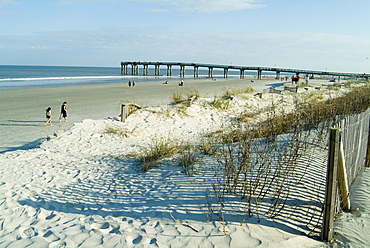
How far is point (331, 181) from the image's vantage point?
3.18 metres

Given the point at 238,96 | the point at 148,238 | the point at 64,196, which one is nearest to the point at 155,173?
the point at 64,196

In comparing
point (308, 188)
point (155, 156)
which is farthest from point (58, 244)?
point (308, 188)

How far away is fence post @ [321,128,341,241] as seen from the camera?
3.13 m

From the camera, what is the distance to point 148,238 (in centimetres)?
343

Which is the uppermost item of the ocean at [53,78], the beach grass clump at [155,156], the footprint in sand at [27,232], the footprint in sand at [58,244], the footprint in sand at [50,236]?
Result: the ocean at [53,78]

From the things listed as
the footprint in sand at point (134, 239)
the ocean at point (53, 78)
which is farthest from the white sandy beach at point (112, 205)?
the ocean at point (53, 78)

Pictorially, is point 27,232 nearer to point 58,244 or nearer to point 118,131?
point 58,244

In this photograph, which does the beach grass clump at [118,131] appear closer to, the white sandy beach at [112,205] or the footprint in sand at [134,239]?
the white sandy beach at [112,205]

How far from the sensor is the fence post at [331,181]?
3135 millimetres

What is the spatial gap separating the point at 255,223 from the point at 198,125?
821 centimetres

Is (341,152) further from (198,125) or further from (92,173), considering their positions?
(198,125)

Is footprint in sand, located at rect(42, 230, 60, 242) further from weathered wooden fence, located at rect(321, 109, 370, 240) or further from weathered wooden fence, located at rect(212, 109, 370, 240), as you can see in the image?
weathered wooden fence, located at rect(321, 109, 370, 240)

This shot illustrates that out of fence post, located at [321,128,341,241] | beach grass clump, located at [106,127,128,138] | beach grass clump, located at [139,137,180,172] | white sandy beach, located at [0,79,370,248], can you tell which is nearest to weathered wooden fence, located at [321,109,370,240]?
fence post, located at [321,128,341,241]

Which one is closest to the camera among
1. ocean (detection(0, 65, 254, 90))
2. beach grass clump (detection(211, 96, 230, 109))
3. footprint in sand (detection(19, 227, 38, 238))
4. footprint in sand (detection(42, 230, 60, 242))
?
footprint in sand (detection(42, 230, 60, 242))
